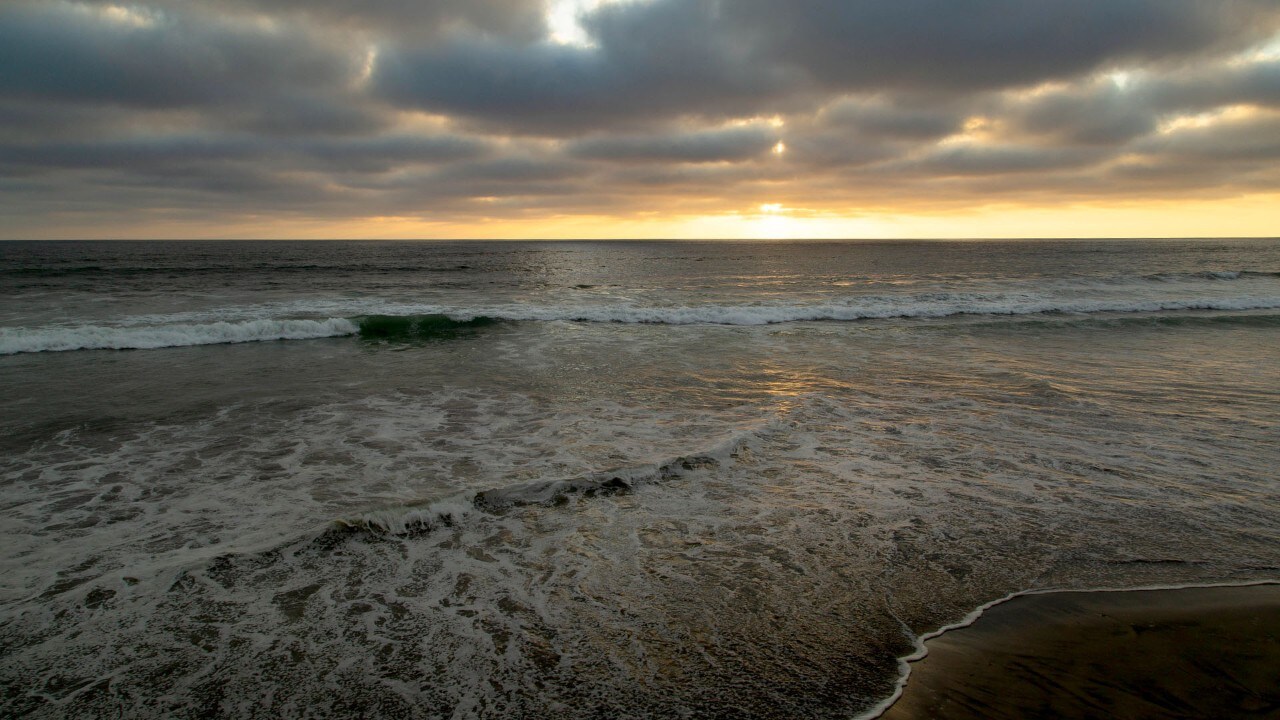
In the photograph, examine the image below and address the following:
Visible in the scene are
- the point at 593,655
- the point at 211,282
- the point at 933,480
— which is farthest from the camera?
the point at 211,282

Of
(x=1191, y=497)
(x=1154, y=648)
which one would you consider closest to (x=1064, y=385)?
(x=1191, y=497)

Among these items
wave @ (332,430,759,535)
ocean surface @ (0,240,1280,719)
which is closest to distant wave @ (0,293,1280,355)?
ocean surface @ (0,240,1280,719)

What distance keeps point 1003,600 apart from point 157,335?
68.6 ft

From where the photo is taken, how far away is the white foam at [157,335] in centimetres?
1595

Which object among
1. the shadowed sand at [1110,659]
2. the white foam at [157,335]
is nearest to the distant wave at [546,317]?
the white foam at [157,335]

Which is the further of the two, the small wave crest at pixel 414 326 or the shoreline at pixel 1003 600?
the small wave crest at pixel 414 326

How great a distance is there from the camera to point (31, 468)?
7.22 m

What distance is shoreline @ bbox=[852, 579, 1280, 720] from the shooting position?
11.5 ft

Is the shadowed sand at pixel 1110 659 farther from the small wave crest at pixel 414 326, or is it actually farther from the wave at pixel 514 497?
the small wave crest at pixel 414 326

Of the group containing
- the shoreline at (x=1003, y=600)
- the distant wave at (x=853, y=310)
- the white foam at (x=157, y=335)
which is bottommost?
the shoreline at (x=1003, y=600)

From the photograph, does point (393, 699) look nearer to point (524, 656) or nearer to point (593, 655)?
point (524, 656)

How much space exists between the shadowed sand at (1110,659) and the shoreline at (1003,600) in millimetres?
18

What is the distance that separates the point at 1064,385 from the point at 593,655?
11.6 m

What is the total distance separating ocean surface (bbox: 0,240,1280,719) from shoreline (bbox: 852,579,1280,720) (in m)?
0.07
